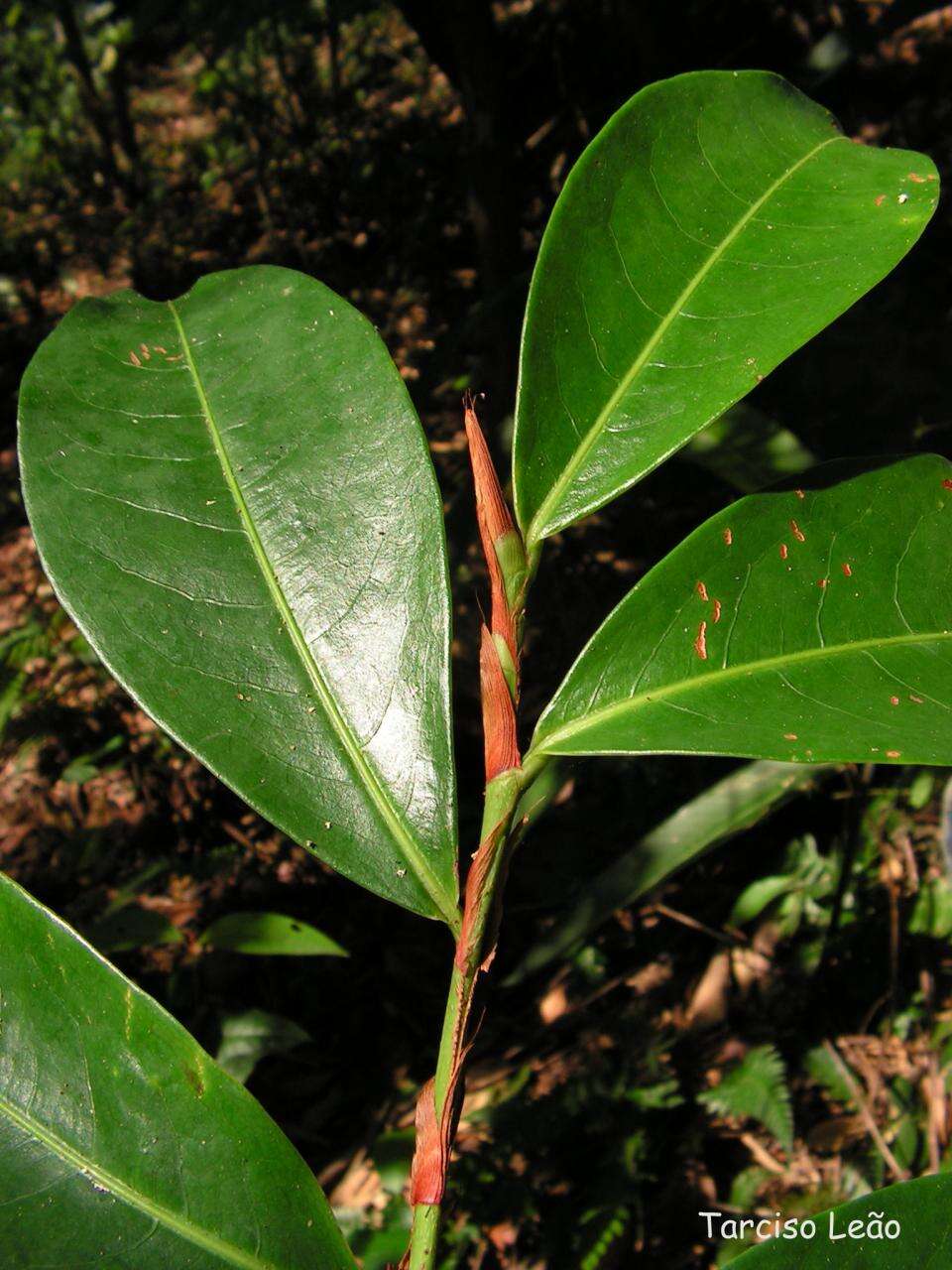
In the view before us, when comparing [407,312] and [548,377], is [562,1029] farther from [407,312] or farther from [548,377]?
[407,312]

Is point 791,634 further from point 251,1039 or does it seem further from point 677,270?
point 251,1039

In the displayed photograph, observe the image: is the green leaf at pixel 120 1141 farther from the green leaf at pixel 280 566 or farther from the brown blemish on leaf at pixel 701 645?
the brown blemish on leaf at pixel 701 645

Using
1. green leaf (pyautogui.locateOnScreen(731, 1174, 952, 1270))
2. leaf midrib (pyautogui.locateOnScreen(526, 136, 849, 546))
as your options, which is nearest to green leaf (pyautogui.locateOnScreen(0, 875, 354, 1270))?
green leaf (pyautogui.locateOnScreen(731, 1174, 952, 1270))

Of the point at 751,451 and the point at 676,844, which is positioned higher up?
the point at 751,451

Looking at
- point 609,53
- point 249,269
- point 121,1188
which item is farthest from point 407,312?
point 121,1188

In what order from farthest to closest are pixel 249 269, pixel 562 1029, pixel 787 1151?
pixel 562 1029 < pixel 787 1151 < pixel 249 269

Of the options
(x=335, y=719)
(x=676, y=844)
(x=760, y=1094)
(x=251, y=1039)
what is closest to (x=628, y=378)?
(x=335, y=719)
